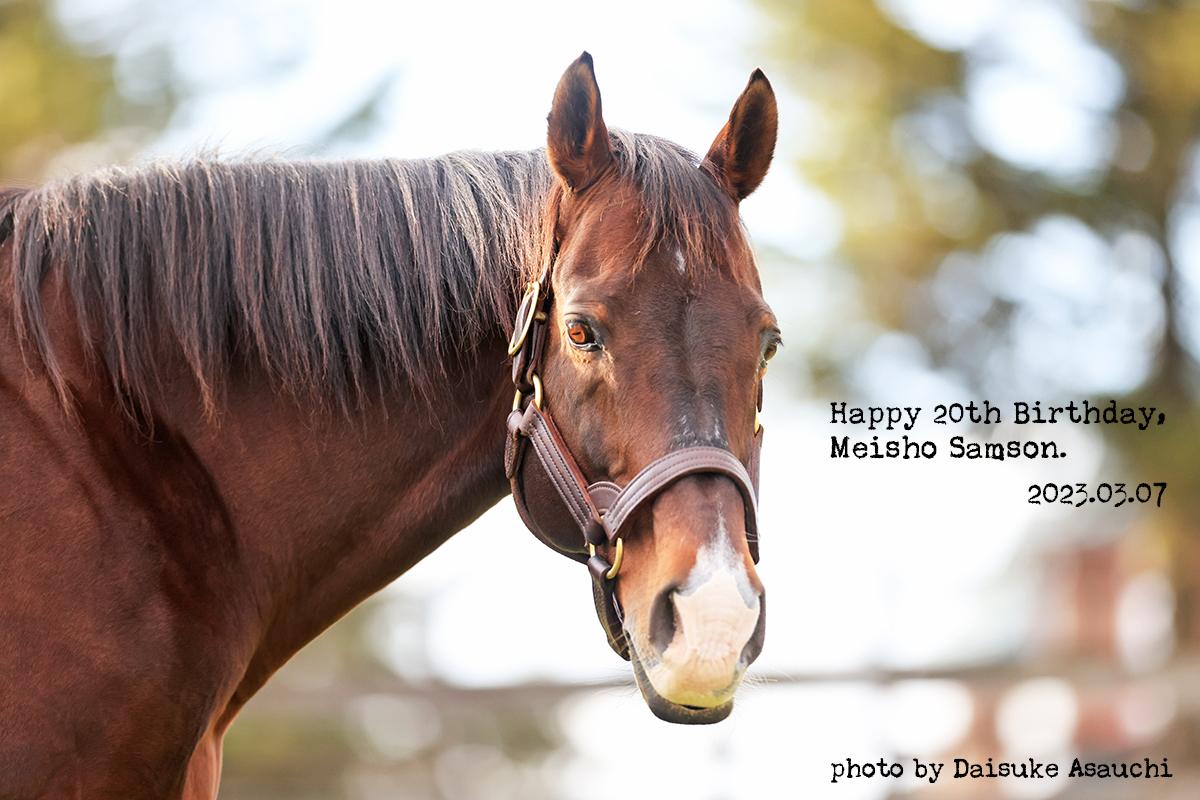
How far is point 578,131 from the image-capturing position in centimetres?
230

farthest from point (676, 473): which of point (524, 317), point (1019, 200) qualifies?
point (1019, 200)

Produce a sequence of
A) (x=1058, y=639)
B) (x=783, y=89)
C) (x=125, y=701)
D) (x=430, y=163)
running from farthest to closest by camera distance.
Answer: (x=1058, y=639) → (x=783, y=89) → (x=430, y=163) → (x=125, y=701)

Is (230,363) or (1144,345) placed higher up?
(230,363)

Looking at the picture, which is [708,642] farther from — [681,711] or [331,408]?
[331,408]

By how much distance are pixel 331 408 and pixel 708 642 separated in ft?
3.68

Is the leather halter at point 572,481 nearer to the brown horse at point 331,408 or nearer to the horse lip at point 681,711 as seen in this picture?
the brown horse at point 331,408

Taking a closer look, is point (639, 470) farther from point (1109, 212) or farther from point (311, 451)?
point (1109, 212)

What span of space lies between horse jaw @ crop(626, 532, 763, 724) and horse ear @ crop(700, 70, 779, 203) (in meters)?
1.04

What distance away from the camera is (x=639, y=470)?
6.56 feet

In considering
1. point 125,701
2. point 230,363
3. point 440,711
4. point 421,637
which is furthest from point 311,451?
point 421,637

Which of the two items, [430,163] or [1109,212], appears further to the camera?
[1109,212]

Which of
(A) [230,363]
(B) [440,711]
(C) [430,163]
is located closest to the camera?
(A) [230,363]

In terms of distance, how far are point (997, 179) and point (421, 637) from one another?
8.70m

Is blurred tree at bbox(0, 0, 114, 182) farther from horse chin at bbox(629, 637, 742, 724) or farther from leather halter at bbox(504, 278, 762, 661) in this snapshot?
horse chin at bbox(629, 637, 742, 724)
